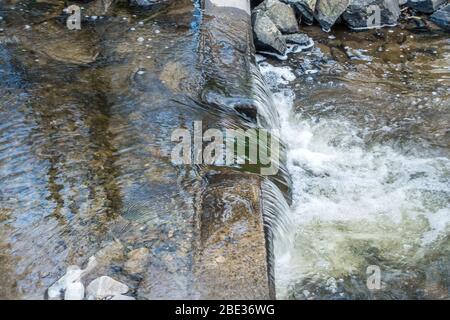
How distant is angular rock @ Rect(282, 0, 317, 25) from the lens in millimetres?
8461

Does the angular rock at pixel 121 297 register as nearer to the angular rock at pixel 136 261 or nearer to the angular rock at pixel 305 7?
the angular rock at pixel 136 261

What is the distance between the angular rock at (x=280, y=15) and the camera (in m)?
8.17

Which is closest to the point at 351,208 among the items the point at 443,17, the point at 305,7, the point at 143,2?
the point at 305,7

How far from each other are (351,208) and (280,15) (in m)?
4.04

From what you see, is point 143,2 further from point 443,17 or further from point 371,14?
point 443,17

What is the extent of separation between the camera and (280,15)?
818 centimetres

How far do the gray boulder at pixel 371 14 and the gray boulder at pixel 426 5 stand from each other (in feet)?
1.41

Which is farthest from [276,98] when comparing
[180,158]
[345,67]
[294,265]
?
[294,265]

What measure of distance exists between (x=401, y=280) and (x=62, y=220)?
9.74 feet

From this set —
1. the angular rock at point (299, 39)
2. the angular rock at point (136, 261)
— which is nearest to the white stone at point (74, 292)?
the angular rock at point (136, 261)

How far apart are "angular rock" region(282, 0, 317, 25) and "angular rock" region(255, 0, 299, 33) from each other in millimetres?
247

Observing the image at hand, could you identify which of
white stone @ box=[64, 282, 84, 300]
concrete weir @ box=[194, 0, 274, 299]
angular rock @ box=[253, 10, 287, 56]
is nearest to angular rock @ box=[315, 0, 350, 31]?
angular rock @ box=[253, 10, 287, 56]

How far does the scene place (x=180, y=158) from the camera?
4.87 metres
